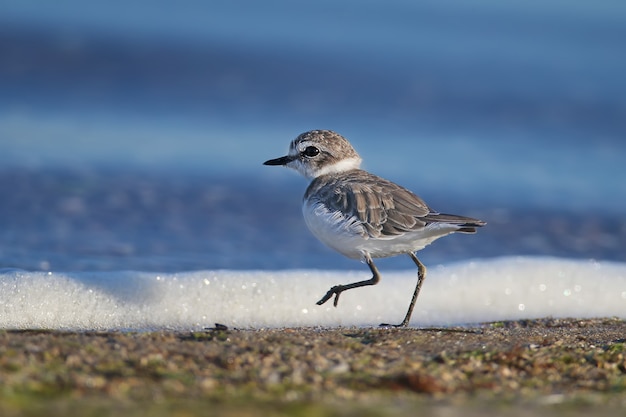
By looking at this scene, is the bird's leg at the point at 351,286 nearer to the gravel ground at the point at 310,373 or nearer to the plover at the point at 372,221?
the plover at the point at 372,221

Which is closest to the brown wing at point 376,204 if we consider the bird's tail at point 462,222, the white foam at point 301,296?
the bird's tail at point 462,222

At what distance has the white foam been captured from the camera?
561 cm

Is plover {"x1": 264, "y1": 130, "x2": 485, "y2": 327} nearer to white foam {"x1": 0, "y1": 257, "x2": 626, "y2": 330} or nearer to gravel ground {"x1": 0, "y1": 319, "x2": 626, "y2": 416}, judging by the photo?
white foam {"x1": 0, "y1": 257, "x2": 626, "y2": 330}

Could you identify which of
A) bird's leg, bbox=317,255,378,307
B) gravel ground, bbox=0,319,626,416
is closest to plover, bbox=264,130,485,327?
bird's leg, bbox=317,255,378,307

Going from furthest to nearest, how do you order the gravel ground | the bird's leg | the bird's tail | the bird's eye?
the bird's eye
the bird's leg
the bird's tail
the gravel ground

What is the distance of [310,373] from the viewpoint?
3.77 metres

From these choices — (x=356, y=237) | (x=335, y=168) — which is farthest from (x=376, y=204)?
(x=335, y=168)

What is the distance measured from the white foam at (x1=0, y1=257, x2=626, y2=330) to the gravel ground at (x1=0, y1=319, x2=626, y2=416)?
1.01 metres

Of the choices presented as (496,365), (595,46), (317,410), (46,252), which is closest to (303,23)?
(595,46)

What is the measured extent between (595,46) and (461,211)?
7272mm

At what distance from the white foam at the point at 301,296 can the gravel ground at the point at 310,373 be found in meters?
1.01

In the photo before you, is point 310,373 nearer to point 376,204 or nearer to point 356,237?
point 356,237

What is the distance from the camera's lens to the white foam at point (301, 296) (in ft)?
18.4

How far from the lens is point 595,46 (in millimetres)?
15328
